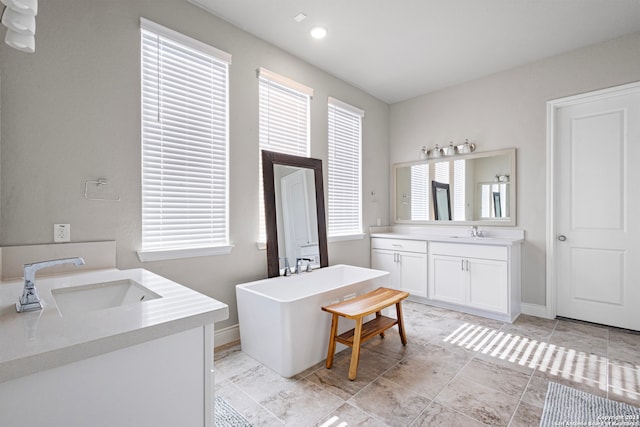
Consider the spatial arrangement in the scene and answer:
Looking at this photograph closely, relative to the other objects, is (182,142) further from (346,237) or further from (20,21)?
(346,237)

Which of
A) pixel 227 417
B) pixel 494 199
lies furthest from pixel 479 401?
pixel 494 199

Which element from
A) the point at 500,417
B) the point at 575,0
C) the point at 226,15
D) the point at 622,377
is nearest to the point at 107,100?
the point at 226,15

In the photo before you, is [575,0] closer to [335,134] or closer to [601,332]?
[335,134]

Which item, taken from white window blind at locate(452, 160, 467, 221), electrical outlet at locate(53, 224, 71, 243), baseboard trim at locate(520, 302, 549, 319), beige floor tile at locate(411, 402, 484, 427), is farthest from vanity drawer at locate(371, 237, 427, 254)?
electrical outlet at locate(53, 224, 71, 243)

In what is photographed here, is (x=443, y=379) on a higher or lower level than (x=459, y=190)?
lower

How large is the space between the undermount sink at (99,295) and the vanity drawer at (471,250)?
10.3 ft

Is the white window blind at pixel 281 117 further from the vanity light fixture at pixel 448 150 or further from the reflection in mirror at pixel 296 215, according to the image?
the vanity light fixture at pixel 448 150

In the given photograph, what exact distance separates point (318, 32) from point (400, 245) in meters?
2.61

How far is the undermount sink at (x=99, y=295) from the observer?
1.36m

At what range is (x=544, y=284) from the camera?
3.37 meters

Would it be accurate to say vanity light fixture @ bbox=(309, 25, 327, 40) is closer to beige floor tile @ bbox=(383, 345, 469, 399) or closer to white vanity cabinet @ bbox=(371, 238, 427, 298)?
white vanity cabinet @ bbox=(371, 238, 427, 298)

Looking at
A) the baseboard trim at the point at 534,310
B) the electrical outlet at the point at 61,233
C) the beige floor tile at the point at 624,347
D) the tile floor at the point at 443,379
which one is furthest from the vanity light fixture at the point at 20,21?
the baseboard trim at the point at 534,310

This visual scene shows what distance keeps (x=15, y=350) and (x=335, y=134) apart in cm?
347

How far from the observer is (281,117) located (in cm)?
315
